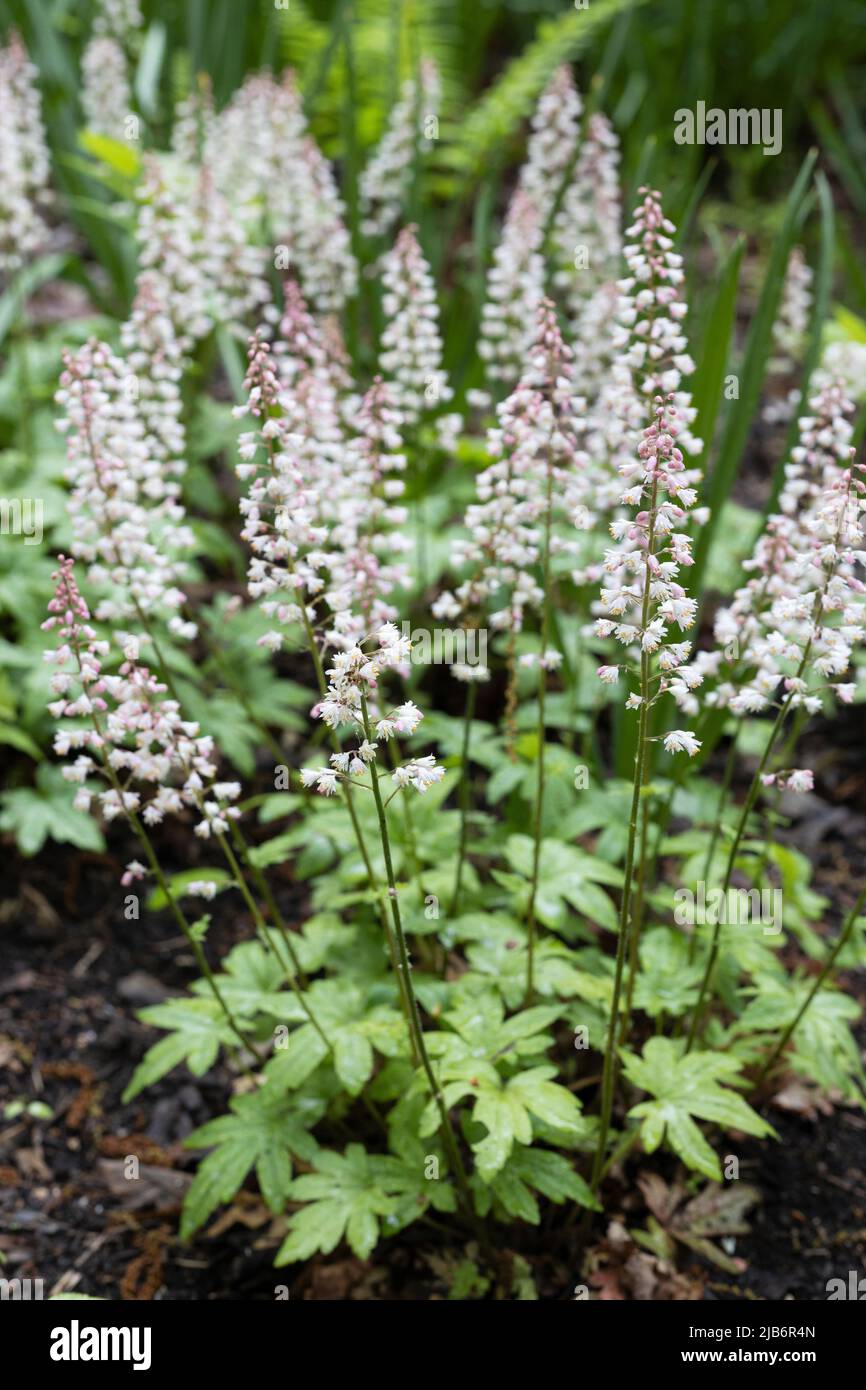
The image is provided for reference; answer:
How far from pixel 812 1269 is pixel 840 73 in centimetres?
826

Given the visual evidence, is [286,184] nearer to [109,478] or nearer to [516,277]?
[516,277]

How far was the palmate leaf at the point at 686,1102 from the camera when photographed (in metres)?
2.62

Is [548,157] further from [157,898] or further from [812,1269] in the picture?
[812,1269]

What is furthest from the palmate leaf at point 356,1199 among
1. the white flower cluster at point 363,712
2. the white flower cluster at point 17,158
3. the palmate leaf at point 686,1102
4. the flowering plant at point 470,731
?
the white flower cluster at point 17,158

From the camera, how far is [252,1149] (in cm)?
294

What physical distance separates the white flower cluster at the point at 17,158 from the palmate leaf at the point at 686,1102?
4032 millimetres

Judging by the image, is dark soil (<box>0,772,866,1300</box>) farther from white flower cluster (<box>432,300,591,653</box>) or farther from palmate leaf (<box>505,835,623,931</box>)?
white flower cluster (<box>432,300,591,653</box>)

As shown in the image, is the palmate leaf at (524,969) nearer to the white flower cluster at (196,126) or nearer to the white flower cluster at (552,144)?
the white flower cluster at (552,144)

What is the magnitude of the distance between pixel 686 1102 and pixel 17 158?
4.44 meters

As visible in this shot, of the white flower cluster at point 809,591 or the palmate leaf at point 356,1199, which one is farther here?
the palmate leaf at point 356,1199

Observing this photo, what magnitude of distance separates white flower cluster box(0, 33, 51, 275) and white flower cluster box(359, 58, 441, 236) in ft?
4.82

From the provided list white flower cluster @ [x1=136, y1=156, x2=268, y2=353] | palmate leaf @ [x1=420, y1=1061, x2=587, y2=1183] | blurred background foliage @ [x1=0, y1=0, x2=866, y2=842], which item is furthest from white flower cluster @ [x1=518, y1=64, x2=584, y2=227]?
palmate leaf @ [x1=420, y1=1061, x2=587, y2=1183]

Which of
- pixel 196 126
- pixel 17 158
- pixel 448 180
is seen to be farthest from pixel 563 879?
pixel 448 180

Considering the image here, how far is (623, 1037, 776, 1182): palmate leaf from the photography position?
8.59ft
